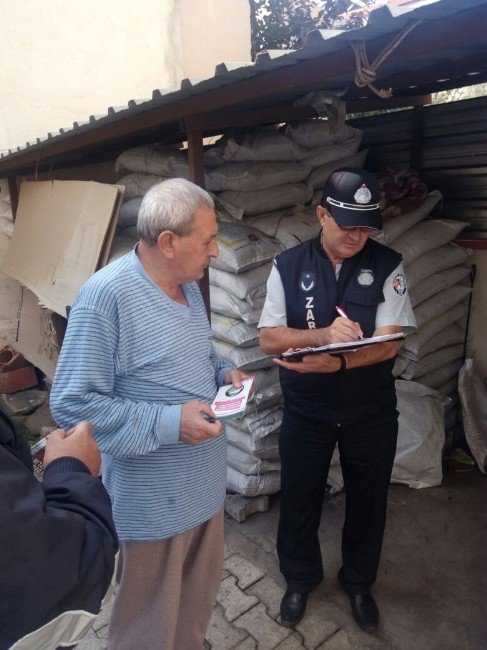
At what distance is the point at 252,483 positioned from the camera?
331 cm

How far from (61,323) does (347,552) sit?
349cm

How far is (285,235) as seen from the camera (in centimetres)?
329

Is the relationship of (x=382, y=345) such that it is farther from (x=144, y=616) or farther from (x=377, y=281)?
(x=144, y=616)

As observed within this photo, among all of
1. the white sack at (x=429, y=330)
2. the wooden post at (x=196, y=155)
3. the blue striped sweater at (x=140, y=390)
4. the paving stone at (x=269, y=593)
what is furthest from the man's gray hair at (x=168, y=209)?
the white sack at (x=429, y=330)

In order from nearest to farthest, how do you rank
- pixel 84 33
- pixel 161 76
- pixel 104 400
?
pixel 104 400 < pixel 84 33 < pixel 161 76

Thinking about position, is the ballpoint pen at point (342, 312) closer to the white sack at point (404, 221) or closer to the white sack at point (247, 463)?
the white sack at point (404, 221)

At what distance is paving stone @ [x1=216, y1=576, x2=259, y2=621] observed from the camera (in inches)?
105

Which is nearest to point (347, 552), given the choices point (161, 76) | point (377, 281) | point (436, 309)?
point (377, 281)

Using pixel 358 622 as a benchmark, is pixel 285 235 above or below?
above

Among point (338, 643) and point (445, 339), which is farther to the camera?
point (445, 339)

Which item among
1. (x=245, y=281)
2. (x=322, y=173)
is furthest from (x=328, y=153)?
(x=245, y=281)

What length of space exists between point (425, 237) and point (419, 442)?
1499mm

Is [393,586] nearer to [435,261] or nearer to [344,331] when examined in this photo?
[344,331]

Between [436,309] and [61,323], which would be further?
[61,323]
